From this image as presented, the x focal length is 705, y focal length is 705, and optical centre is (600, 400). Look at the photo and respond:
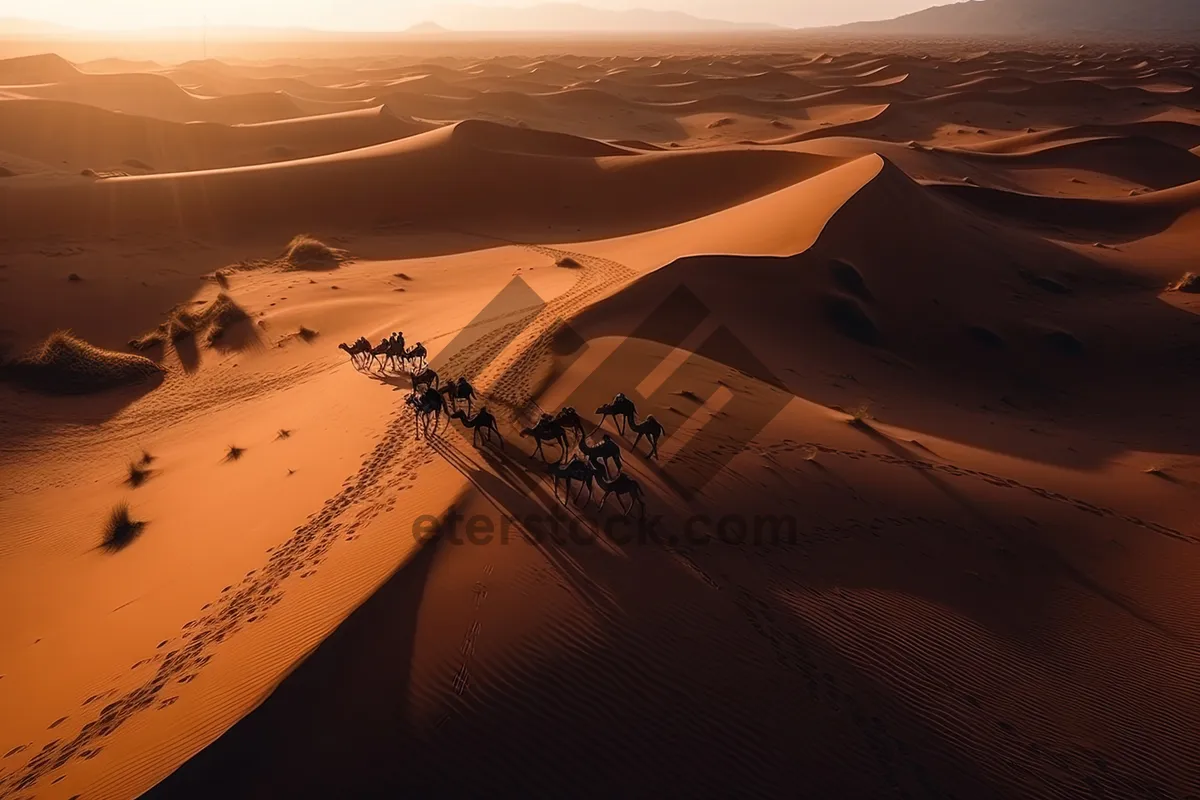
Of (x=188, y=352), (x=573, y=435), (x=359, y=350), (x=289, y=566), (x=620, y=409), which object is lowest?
(x=188, y=352)

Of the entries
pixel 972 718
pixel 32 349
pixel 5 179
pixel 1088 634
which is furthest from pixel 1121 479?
pixel 5 179

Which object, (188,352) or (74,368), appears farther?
(188,352)

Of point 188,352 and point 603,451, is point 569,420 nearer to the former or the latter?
point 603,451

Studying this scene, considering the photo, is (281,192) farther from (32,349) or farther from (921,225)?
(921,225)

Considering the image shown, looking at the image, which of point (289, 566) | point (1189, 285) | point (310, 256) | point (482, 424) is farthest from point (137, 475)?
point (1189, 285)

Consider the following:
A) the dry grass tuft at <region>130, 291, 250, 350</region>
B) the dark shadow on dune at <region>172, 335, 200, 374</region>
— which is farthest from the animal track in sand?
the dry grass tuft at <region>130, 291, 250, 350</region>

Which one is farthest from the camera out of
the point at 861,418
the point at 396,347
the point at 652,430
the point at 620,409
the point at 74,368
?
the point at 74,368
